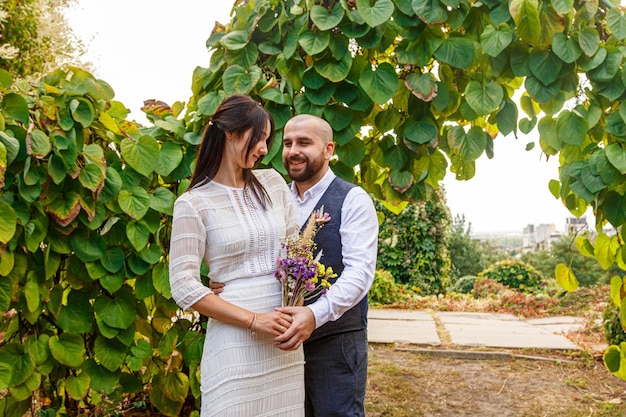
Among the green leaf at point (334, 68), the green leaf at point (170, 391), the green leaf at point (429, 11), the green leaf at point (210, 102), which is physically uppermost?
the green leaf at point (429, 11)

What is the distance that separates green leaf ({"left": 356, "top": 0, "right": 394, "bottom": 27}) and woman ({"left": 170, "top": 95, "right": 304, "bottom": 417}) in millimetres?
596

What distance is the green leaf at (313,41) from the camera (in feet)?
6.11

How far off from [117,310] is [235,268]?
0.78 meters

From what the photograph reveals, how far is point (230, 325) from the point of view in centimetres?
139

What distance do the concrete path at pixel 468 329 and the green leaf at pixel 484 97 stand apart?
2.94 meters

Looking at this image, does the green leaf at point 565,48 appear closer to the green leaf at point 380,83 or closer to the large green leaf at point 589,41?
the large green leaf at point 589,41

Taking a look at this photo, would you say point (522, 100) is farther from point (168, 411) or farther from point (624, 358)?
point (168, 411)

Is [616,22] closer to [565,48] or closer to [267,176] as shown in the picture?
[565,48]

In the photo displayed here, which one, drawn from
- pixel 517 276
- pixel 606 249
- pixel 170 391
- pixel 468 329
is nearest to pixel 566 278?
pixel 606 249

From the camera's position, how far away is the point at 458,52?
1867mm

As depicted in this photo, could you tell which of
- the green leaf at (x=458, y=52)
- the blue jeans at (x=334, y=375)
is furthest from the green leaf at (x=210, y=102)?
the blue jeans at (x=334, y=375)

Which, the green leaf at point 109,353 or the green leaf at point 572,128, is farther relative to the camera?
the green leaf at point 109,353

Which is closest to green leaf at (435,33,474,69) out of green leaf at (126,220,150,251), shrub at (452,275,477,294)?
green leaf at (126,220,150,251)

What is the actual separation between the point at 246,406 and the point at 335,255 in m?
0.50
